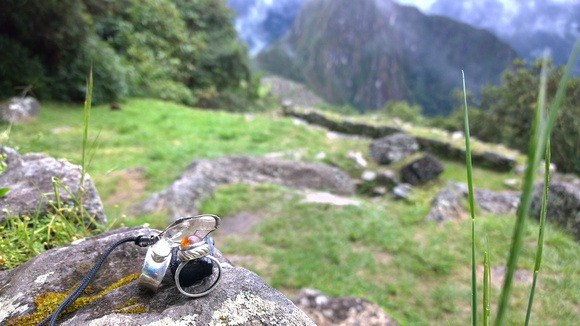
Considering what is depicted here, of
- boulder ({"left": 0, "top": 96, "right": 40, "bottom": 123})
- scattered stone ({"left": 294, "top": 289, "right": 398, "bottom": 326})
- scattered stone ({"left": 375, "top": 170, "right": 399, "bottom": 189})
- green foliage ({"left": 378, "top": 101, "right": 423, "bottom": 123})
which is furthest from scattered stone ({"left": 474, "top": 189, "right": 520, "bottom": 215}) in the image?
green foliage ({"left": 378, "top": 101, "right": 423, "bottom": 123})

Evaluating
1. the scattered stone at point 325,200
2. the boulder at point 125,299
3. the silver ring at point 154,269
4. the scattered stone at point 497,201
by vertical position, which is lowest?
the scattered stone at point 325,200

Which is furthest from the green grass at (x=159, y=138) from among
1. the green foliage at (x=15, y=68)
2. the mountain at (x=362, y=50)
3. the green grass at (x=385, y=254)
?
the mountain at (x=362, y=50)

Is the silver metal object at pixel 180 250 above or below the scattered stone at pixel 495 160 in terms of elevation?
above

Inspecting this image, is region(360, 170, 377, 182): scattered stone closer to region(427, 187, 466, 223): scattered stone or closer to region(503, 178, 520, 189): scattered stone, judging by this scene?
region(427, 187, 466, 223): scattered stone

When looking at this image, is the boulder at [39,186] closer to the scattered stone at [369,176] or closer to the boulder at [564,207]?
Answer: the boulder at [564,207]

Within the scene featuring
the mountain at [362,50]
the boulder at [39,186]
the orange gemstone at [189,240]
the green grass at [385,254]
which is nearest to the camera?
the orange gemstone at [189,240]

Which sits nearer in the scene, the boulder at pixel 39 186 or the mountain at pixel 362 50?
the boulder at pixel 39 186

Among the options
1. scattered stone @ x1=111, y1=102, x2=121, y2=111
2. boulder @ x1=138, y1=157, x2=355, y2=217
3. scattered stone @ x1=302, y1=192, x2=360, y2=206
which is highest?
scattered stone @ x1=302, y1=192, x2=360, y2=206
